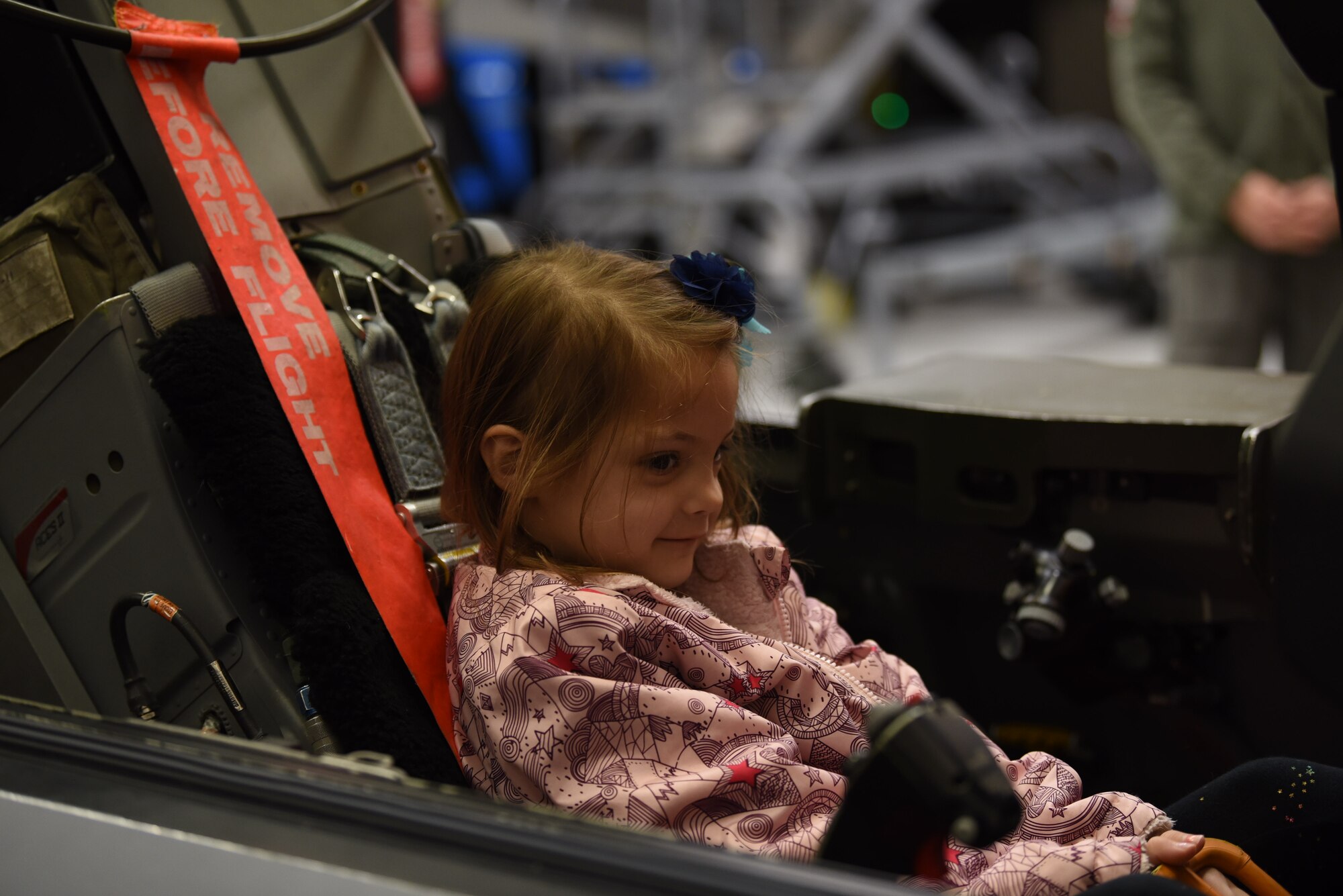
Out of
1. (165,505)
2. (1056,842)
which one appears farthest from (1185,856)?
(165,505)

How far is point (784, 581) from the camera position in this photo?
3.67 feet

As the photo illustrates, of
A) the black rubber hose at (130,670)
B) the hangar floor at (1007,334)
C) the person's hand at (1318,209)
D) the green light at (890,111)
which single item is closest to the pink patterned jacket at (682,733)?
the black rubber hose at (130,670)

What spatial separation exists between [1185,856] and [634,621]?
0.43 m

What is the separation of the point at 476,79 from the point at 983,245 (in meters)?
2.60

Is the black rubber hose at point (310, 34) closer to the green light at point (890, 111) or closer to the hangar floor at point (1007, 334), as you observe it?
→ the hangar floor at point (1007, 334)

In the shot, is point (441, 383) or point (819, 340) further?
point (819, 340)

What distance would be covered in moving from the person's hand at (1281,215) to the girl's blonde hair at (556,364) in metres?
1.57

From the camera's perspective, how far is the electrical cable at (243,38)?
3.26 feet

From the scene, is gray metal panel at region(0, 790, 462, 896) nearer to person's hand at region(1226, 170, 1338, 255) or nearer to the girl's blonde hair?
the girl's blonde hair

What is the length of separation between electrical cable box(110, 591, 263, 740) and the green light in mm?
5949

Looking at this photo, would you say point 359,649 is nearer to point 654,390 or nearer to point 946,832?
point 654,390

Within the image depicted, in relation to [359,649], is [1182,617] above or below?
below

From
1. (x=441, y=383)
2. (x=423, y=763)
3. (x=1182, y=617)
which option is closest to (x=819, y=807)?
(x=423, y=763)

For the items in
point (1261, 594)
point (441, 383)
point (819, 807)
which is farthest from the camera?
point (1261, 594)
